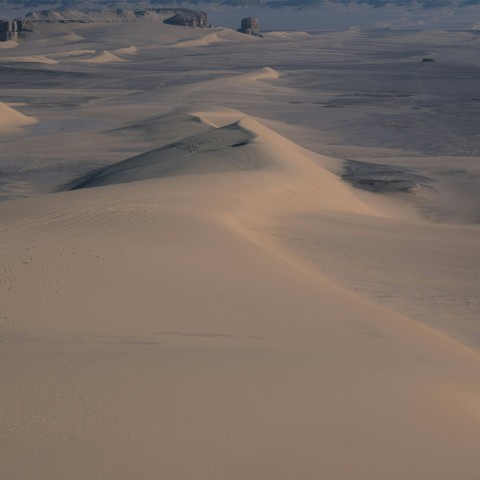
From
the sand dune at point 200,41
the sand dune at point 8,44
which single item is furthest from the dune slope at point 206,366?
the sand dune at point 200,41

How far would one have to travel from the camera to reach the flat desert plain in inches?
159

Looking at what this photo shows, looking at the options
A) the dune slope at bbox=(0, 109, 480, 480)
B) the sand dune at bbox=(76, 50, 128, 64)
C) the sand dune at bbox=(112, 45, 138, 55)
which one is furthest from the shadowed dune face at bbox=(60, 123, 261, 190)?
the sand dune at bbox=(112, 45, 138, 55)

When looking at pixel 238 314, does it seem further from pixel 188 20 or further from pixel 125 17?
pixel 125 17

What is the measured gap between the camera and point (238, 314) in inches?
259

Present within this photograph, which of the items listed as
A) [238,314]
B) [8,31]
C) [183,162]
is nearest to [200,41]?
[8,31]

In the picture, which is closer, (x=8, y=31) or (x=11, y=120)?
(x=11, y=120)

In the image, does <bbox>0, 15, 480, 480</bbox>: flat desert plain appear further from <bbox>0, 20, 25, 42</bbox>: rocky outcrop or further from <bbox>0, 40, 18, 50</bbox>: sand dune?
<bbox>0, 20, 25, 42</bbox>: rocky outcrop

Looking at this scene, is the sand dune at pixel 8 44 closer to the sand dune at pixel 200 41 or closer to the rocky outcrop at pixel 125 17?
the sand dune at pixel 200 41

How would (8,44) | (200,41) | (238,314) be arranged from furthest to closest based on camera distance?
(200,41) < (8,44) < (238,314)

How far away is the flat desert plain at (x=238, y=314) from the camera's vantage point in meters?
4.03

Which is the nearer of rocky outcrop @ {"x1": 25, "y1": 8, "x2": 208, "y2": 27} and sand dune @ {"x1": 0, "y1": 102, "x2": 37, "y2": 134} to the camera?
sand dune @ {"x1": 0, "y1": 102, "x2": 37, "y2": 134}

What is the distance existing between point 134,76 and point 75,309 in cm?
4680

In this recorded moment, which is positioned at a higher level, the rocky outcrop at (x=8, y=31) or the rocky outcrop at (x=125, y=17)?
the rocky outcrop at (x=125, y=17)

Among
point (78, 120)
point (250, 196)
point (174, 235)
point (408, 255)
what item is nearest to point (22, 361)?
point (174, 235)
